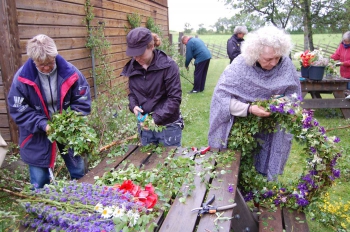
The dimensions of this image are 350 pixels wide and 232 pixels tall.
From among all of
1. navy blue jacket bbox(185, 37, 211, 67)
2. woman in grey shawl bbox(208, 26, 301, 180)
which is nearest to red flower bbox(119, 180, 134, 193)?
woman in grey shawl bbox(208, 26, 301, 180)

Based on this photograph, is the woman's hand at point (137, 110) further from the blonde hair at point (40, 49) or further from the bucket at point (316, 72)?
the bucket at point (316, 72)

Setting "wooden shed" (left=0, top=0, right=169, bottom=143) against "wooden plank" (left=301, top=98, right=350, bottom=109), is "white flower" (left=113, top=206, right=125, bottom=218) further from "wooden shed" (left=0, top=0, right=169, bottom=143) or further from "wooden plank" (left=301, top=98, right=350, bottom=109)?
"wooden plank" (left=301, top=98, right=350, bottom=109)

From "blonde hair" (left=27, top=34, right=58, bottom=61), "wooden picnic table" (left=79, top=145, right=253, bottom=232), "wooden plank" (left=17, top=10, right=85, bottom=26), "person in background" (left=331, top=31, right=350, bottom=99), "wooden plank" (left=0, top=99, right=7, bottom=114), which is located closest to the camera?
"wooden picnic table" (left=79, top=145, right=253, bottom=232)

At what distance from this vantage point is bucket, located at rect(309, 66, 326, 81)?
6.02 metres

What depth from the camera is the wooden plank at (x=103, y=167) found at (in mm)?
2102

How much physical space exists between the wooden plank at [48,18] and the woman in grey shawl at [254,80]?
2763 millimetres

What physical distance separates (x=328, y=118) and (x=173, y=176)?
5530 mm

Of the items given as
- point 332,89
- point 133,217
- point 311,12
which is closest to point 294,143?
point 332,89

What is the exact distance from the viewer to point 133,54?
2.62 metres

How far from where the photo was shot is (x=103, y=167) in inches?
91.7

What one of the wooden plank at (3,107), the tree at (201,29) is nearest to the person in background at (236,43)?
the wooden plank at (3,107)

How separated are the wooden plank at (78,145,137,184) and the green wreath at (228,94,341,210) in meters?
0.86

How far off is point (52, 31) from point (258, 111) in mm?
3492

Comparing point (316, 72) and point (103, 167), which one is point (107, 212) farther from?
point (316, 72)
